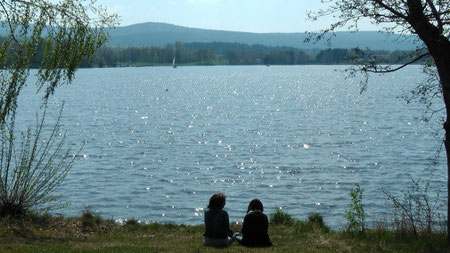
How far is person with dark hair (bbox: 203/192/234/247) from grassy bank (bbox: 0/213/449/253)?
297 mm

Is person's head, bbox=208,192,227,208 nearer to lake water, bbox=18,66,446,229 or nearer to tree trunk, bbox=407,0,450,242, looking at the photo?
tree trunk, bbox=407,0,450,242

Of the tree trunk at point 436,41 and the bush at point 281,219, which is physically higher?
the tree trunk at point 436,41

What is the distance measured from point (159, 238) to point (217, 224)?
2782 millimetres

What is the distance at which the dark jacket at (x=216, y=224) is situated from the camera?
12.2 m

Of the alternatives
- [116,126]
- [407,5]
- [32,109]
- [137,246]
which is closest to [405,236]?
[407,5]

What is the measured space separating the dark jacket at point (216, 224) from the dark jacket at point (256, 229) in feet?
1.63

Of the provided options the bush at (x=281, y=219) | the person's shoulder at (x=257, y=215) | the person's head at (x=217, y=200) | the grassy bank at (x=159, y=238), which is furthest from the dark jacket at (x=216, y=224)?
the bush at (x=281, y=219)

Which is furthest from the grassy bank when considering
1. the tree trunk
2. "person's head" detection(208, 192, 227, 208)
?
the tree trunk

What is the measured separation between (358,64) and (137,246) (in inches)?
267

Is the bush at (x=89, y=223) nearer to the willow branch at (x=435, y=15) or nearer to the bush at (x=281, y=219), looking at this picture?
the bush at (x=281, y=219)

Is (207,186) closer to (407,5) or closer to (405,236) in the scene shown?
(405,236)

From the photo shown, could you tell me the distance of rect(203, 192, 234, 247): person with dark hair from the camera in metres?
12.2

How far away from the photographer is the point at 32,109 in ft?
254

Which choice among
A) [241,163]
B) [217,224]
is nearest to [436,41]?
[217,224]
